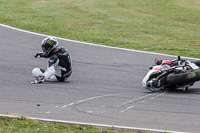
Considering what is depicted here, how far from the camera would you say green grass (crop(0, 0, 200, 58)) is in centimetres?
1842

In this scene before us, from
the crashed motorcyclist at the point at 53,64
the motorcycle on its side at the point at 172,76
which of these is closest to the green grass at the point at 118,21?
the motorcycle on its side at the point at 172,76

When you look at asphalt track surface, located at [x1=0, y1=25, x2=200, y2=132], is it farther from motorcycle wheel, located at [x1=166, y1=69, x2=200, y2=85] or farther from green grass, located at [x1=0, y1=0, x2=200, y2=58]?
green grass, located at [x1=0, y1=0, x2=200, y2=58]

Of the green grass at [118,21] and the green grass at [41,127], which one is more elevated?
the green grass at [118,21]

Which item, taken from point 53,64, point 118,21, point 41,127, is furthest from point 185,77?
point 118,21

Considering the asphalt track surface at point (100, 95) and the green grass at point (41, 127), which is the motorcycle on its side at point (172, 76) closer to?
the asphalt track surface at point (100, 95)

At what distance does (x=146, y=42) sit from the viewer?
1831 cm

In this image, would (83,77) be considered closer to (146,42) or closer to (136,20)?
(146,42)

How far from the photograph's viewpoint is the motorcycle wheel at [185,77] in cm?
1005

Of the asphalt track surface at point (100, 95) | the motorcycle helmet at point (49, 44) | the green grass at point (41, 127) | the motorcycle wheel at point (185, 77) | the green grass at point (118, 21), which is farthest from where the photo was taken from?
the green grass at point (118, 21)

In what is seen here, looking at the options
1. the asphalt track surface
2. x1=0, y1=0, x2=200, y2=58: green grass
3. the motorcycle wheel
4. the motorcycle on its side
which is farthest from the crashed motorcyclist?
x1=0, y1=0, x2=200, y2=58: green grass

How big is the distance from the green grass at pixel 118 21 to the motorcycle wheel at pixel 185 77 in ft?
19.7

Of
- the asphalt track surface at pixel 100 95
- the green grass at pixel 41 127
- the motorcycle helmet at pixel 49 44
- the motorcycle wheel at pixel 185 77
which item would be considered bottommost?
the green grass at pixel 41 127

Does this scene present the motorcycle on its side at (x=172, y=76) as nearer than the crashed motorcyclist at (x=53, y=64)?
Yes

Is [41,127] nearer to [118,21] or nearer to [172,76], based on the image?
[172,76]
